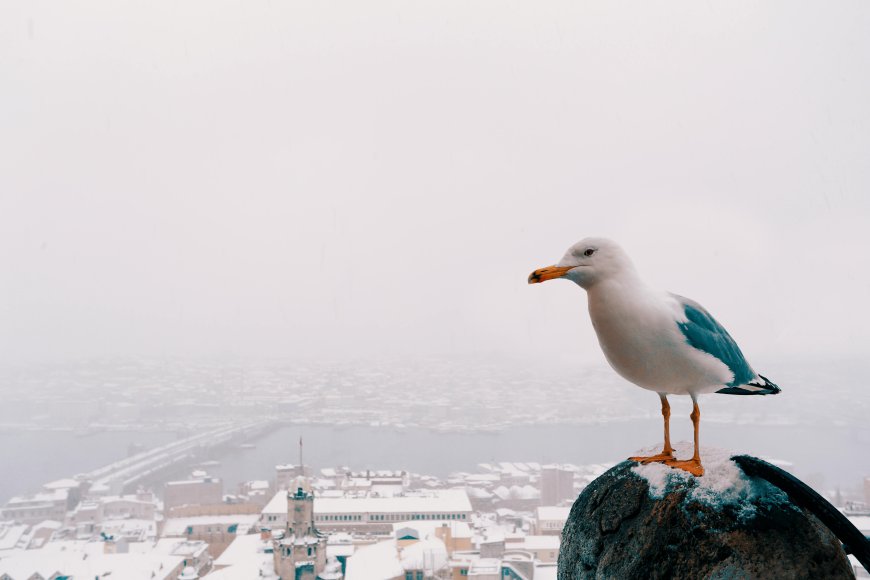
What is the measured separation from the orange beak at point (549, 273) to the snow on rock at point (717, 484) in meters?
0.43

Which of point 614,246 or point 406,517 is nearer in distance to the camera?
point 614,246

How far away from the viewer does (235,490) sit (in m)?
23.9

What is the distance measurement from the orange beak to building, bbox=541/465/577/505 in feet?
59.9

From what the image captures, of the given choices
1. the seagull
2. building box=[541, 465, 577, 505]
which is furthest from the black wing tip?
building box=[541, 465, 577, 505]

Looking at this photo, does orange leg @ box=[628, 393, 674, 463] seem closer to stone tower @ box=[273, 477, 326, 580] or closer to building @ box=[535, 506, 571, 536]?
building @ box=[535, 506, 571, 536]

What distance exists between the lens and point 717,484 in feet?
4.18

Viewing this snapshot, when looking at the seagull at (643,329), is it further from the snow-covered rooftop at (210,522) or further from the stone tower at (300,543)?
the snow-covered rooftop at (210,522)

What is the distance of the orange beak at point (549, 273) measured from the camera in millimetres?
1419

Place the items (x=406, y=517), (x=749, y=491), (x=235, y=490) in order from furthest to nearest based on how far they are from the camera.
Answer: (x=235, y=490), (x=406, y=517), (x=749, y=491)

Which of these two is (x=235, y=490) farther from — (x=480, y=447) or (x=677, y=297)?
(x=677, y=297)

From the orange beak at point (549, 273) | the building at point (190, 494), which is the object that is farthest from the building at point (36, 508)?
the orange beak at point (549, 273)

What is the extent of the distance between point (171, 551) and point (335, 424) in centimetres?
1216

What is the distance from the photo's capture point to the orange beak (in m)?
1.42

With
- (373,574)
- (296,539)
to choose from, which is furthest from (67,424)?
(373,574)
